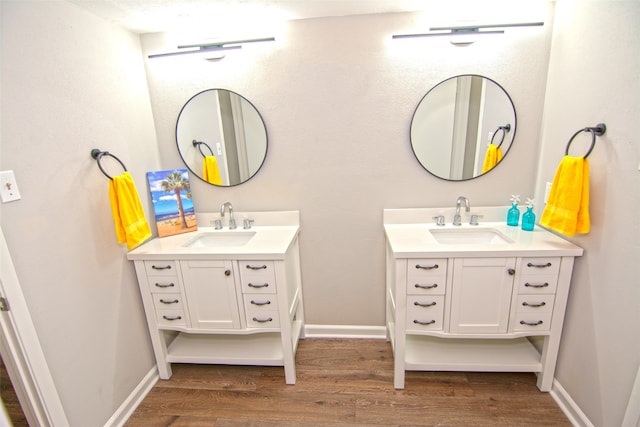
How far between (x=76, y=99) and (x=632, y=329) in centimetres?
276

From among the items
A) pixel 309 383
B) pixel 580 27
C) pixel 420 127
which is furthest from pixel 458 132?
pixel 309 383

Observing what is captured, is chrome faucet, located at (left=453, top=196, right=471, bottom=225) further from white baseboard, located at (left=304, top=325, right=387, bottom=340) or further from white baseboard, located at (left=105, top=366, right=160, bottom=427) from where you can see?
white baseboard, located at (left=105, top=366, right=160, bottom=427)

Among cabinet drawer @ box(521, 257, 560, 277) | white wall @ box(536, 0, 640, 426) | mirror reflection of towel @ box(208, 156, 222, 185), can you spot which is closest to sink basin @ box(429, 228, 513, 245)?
cabinet drawer @ box(521, 257, 560, 277)

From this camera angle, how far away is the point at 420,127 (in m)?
1.94

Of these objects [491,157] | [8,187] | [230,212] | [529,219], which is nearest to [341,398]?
[230,212]

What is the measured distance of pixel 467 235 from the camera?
1.99m

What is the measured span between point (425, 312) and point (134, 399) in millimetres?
1803

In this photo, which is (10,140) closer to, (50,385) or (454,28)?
(50,385)

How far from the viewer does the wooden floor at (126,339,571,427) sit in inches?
65.1

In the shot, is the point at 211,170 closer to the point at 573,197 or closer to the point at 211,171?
the point at 211,171

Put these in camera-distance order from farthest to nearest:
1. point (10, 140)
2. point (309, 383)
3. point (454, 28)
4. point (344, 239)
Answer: point (344, 239), point (309, 383), point (454, 28), point (10, 140)

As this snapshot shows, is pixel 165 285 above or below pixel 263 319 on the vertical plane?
above

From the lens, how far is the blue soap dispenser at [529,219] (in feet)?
6.02

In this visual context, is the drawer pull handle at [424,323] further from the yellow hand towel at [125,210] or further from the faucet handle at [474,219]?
the yellow hand towel at [125,210]
